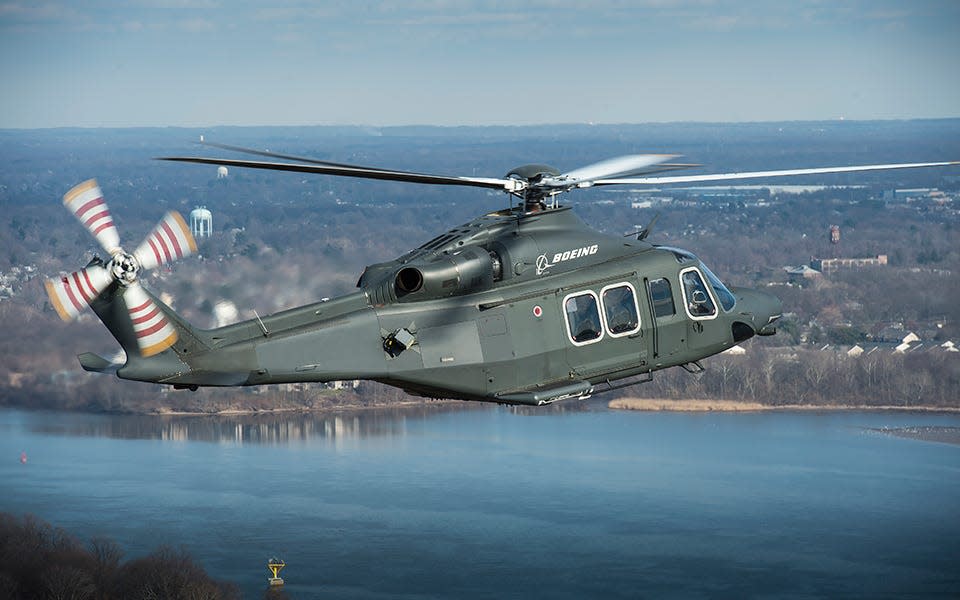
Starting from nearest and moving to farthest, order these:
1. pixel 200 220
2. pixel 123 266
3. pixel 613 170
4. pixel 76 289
Answer: pixel 76 289, pixel 123 266, pixel 613 170, pixel 200 220

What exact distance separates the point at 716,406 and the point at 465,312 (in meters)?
45.4

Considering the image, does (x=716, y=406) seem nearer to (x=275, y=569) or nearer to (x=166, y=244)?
(x=275, y=569)

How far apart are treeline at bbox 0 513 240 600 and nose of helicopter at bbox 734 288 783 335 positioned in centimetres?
1802

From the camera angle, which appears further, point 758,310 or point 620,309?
point 758,310

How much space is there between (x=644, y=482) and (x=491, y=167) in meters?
66.9

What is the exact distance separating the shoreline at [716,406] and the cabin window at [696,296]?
41.7 meters

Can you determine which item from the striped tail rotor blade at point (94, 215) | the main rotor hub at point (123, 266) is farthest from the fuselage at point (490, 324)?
the striped tail rotor blade at point (94, 215)

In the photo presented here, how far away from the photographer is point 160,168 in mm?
84250

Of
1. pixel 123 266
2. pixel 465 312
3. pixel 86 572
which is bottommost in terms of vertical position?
pixel 86 572

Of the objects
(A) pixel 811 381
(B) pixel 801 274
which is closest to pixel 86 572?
(A) pixel 811 381

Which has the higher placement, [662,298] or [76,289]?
[76,289]

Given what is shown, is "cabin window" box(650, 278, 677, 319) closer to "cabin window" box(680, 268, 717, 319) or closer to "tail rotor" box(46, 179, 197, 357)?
"cabin window" box(680, 268, 717, 319)

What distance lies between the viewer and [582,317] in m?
15.3

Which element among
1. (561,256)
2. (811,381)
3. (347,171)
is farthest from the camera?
(811,381)
